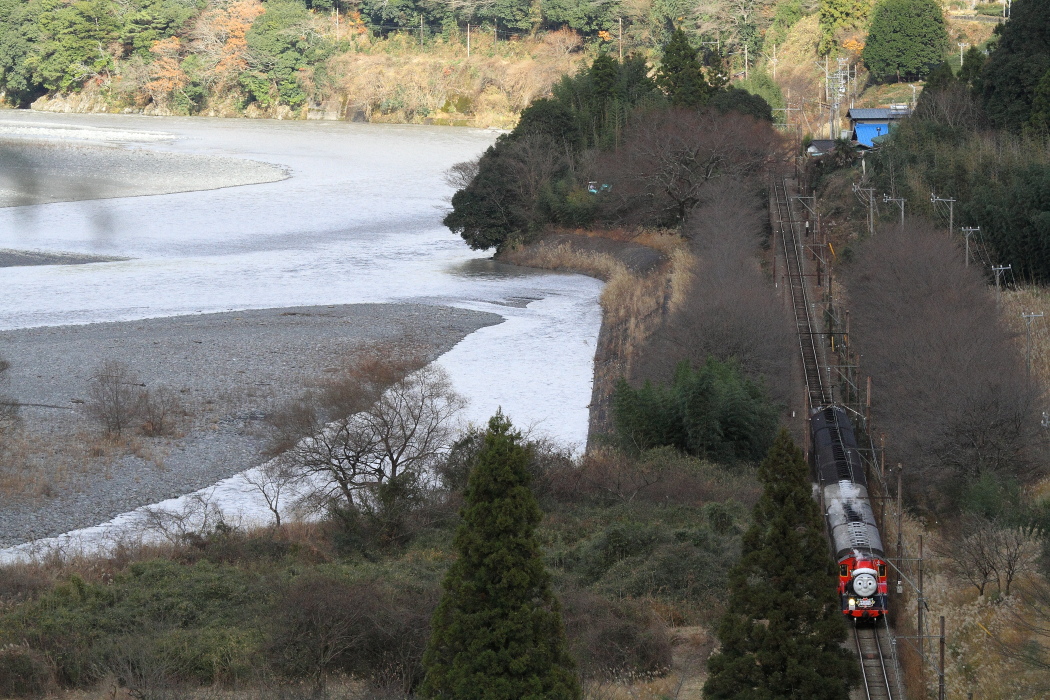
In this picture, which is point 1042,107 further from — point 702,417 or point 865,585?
point 865,585

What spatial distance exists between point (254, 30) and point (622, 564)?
360ft

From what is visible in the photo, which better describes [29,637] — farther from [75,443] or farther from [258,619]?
[75,443]

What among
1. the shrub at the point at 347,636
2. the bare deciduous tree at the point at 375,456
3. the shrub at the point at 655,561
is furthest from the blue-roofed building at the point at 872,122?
the shrub at the point at 347,636

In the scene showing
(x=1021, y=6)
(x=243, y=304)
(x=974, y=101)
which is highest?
(x=1021, y=6)

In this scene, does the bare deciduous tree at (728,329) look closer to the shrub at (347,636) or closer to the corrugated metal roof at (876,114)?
the shrub at (347,636)

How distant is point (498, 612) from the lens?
11.3m

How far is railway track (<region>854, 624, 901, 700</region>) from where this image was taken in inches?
611

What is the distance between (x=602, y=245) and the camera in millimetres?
52906

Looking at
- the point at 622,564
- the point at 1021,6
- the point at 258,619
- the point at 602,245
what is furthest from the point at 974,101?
the point at 258,619

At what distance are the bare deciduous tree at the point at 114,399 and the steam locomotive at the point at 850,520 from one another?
15010 mm

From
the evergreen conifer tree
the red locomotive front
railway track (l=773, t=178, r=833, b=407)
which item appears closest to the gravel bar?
railway track (l=773, t=178, r=833, b=407)

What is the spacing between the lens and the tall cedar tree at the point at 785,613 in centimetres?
1264

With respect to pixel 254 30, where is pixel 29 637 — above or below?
below

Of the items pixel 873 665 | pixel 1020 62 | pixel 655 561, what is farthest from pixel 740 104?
pixel 873 665
